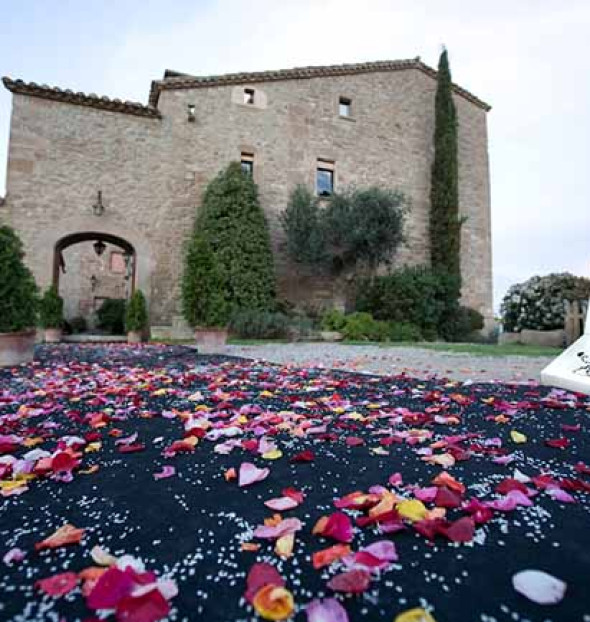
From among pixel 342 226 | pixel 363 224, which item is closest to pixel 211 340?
pixel 342 226

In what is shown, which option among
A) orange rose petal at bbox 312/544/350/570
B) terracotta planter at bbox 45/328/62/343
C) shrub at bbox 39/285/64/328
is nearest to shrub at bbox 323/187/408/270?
shrub at bbox 39/285/64/328

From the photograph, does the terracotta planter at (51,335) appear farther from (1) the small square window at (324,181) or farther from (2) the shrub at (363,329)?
(1) the small square window at (324,181)

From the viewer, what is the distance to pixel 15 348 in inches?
146

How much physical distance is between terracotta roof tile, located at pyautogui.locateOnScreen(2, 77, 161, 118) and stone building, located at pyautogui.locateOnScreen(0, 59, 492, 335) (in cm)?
2

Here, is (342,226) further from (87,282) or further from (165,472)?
(87,282)

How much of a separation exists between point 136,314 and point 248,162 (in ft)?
16.7

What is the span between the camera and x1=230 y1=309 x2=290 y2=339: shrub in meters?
8.12

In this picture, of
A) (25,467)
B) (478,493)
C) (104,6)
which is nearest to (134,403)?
(25,467)

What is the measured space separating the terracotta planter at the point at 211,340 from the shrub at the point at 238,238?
9.77 ft

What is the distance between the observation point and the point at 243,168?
386 inches

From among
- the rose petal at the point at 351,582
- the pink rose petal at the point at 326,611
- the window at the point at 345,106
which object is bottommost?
the pink rose petal at the point at 326,611

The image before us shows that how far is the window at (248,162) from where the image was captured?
10094mm

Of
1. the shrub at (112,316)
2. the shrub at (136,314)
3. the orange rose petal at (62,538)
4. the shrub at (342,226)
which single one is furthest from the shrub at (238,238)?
the orange rose petal at (62,538)

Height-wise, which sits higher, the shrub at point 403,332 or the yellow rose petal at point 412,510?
the shrub at point 403,332
